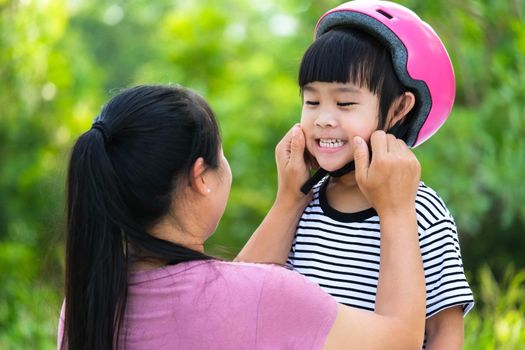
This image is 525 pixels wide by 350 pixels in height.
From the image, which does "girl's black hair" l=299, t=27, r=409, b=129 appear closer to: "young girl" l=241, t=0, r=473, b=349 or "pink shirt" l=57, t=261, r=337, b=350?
"young girl" l=241, t=0, r=473, b=349

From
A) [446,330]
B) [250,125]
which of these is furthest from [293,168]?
[250,125]

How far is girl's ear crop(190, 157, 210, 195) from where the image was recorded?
201 cm

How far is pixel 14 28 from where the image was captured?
905 cm

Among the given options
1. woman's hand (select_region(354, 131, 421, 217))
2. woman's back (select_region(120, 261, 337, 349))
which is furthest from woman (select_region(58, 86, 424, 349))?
woman's hand (select_region(354, 131, 421, 217))

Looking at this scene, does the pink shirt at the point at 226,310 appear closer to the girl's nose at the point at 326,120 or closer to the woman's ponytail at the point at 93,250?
the woman's ponytail at the point at 93,250

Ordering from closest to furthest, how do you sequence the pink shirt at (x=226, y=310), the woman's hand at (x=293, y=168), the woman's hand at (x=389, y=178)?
the pink shirt at (x=226, y=310) → the woman's hand at (x=389, y=178) → the woman's hand at (x=293, y=168)

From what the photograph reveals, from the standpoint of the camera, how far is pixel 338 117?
237cm

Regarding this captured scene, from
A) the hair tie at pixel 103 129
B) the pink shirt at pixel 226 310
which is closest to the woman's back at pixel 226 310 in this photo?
the pink shirt at pixel 226 310

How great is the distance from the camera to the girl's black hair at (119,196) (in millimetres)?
1956

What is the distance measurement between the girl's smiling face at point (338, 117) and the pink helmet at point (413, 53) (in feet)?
0.44

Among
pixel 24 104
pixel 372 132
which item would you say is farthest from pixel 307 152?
pixel 24 104

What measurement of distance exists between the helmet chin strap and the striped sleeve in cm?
21

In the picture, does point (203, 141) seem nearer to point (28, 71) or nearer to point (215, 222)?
point (215, 222)

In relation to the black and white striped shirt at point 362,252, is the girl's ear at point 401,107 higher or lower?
higher
